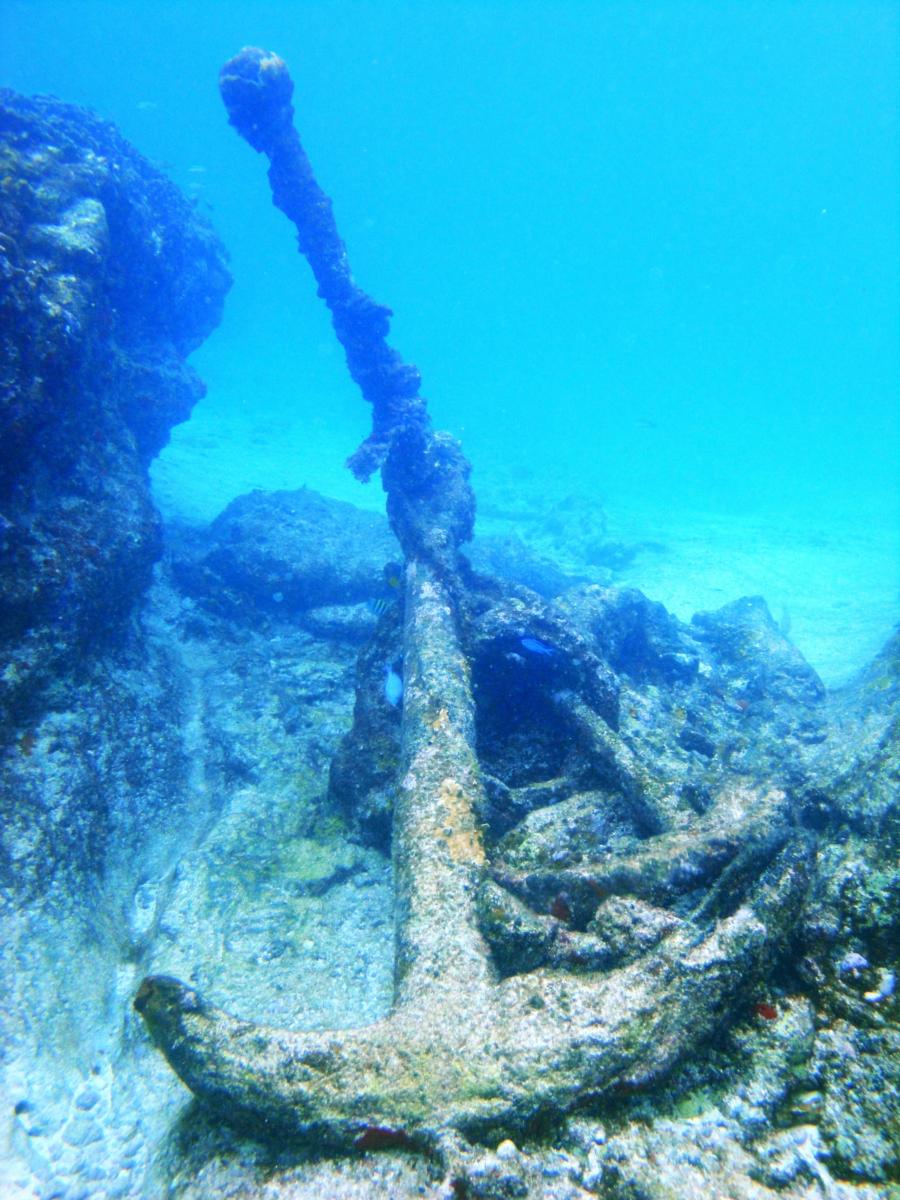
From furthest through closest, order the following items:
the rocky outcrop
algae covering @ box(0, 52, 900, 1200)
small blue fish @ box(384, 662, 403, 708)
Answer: small blue fish @ box(384, 662, 403, 708) → the rocky outcrop → algae covering @ box(0, 52, 900, 1200)

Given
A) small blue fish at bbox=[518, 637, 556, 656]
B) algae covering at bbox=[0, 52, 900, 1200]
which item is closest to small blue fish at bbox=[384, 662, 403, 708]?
algae covering at bbox=[0, 52, 900, 1200]

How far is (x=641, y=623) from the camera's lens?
29.6 feet

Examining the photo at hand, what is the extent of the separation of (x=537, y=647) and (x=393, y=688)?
1522 mm

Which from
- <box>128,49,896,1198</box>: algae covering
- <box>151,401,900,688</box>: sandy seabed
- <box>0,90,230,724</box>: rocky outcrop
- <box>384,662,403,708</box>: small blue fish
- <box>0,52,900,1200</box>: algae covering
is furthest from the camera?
<box>151,401,900,688</box>: sandy seabed

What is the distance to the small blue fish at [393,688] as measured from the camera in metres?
5.59

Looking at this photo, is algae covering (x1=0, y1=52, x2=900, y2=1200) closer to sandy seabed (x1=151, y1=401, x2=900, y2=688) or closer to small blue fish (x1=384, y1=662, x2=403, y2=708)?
small blue fish (x1=384, y1=662, x2=403, y2=708)

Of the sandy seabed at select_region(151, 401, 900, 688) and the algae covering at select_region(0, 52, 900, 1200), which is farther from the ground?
the sandy seabed at select_region(151, 401, 900, 688)

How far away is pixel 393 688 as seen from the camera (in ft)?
18.6

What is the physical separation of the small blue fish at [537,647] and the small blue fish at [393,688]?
1334 mm

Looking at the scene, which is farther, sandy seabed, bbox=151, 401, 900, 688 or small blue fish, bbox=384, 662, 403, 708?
sandy seabed, bbox=151, 401, 900, 688

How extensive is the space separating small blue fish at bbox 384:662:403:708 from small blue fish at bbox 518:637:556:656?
133 cm

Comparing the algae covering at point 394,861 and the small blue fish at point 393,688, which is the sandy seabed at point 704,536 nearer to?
the algae covering at point 394,861

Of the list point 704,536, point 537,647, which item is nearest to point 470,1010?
point 537,647

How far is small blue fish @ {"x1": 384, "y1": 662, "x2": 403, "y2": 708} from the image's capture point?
559 centimetres
